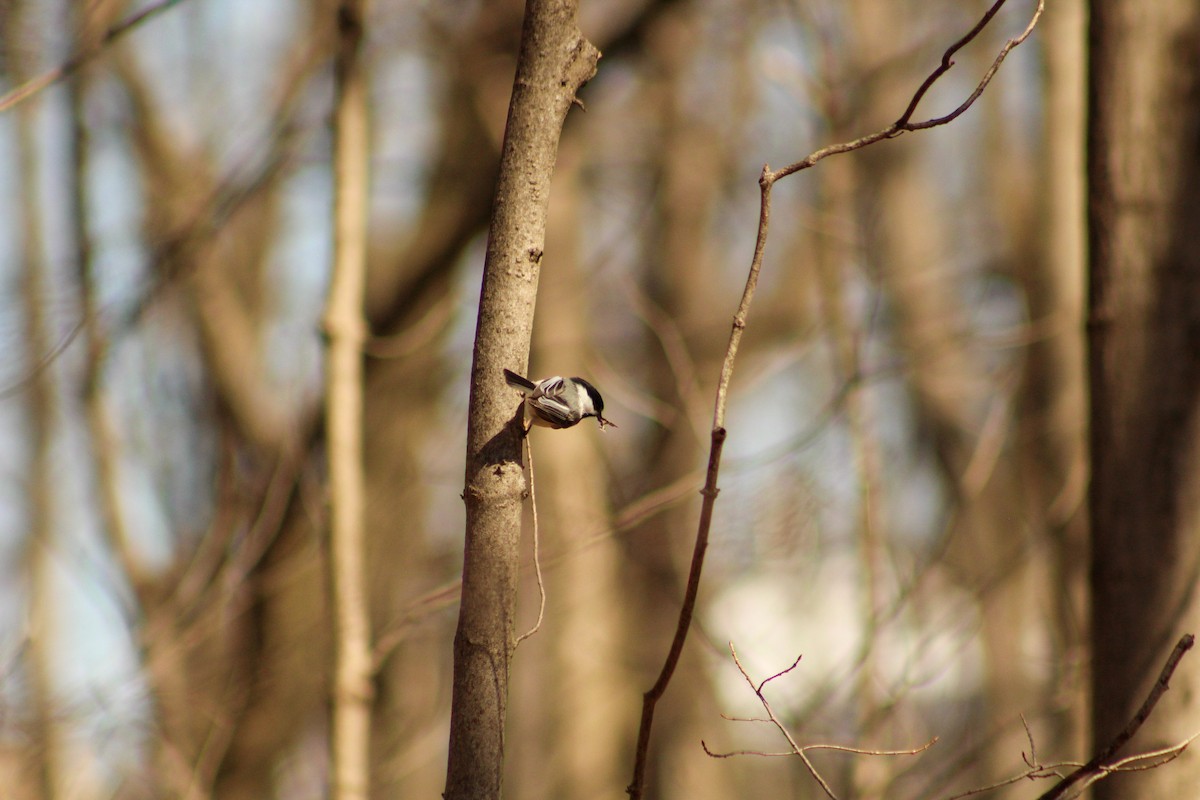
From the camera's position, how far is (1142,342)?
6.46 ft

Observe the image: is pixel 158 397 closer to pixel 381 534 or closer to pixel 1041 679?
pixel 381 534

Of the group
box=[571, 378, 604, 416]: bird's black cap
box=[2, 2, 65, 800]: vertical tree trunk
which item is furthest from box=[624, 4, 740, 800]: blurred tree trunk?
box=[571, 378, 604, 416]: bird's black cap

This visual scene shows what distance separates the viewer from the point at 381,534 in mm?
3668

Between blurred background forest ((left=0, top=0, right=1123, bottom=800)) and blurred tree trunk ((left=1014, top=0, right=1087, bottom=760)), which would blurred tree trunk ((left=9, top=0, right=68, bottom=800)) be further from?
blurred tree trunk ((left=1014, top=0, right=1087, bottom=760))

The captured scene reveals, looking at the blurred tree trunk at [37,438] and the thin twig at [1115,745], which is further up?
the blurred tree trunk at [37,438]

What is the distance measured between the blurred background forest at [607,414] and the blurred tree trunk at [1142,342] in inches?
31.1

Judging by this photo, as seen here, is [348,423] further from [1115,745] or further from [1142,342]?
[1115,745]

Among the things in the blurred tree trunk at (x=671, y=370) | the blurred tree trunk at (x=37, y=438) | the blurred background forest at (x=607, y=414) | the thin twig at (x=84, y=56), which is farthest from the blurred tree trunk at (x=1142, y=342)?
the blurred tree trunk at (x=37, y=438)

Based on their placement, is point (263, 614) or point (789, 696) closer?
point (789, 696)

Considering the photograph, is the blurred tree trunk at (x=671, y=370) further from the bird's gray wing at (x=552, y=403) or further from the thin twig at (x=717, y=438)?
the thin twig at (x=717, y=438)

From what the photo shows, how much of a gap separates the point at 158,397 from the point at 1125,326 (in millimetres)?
3318

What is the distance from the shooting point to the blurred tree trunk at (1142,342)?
1.86 m

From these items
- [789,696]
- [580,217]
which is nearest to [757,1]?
[580,217]

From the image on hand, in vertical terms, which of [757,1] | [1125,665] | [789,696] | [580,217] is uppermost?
[757,1]
